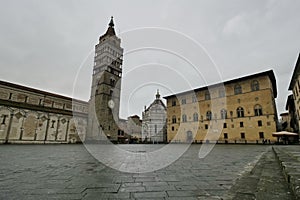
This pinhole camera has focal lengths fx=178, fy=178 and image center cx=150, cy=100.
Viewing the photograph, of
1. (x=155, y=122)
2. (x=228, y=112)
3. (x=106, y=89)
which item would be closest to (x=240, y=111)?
(x=228, y=112)

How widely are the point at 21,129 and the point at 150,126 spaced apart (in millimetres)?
33040

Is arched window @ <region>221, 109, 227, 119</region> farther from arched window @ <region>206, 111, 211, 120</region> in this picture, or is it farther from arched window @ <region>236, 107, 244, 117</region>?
arched window @ <region>206, 111, 211, 120</region>

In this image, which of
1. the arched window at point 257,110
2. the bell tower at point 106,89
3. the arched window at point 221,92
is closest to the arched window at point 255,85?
the arched window at point 257,110

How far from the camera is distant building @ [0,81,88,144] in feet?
84.4

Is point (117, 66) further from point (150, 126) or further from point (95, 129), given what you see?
point (150, 126)

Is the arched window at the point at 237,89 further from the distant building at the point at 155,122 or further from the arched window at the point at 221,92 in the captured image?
the distant building at the point at 155,122

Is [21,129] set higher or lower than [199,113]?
lower

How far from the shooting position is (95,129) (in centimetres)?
3684

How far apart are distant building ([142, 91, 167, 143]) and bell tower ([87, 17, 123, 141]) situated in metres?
14.1

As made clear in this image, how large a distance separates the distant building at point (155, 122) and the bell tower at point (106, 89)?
46.3ft

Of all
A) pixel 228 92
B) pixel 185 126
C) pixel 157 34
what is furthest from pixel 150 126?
pixel 157 34

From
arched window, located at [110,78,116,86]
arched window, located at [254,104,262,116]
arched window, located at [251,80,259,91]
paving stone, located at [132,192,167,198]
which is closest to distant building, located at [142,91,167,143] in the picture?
arched window, located at [110,78,116,86]

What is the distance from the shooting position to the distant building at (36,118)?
1013 inches

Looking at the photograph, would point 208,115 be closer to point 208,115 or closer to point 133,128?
point 208,115
